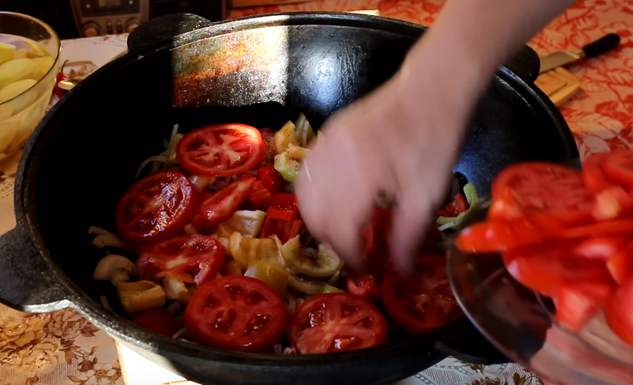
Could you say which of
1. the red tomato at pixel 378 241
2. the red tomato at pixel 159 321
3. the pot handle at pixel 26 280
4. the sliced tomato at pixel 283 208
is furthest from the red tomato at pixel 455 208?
the pot handle at pixel 26 280

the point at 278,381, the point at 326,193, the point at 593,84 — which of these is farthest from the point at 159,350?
the point at 593,84

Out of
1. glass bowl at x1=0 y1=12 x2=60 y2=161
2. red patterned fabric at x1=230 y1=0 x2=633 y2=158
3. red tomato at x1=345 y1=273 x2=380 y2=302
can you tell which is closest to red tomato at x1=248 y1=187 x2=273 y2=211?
red tomato at x1=345 y1=273 x2=380 y2=302

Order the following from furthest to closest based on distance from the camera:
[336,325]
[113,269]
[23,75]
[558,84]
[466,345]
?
1. [558,84]
2. [23,75]
3. [113,269]
4. [336,325]
5. [466,345]

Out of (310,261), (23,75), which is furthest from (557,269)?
(23,75)

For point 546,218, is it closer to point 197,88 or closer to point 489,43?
point 489,43

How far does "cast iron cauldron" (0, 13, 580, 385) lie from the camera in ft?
1.99

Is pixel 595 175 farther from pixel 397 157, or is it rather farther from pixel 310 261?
pixel 310 261

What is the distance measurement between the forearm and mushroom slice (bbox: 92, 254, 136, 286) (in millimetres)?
524

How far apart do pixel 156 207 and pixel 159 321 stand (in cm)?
21

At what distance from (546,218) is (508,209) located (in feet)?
0.11

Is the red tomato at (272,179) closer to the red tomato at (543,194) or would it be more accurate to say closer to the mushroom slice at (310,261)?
the mushroom slice at (310,261)

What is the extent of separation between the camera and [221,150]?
105 cm

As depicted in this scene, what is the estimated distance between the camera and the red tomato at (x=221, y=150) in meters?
1.03

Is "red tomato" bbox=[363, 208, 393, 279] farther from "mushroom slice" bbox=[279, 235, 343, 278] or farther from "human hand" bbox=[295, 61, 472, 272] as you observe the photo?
"human hand" bbox=[295, 61, 472, 272]
